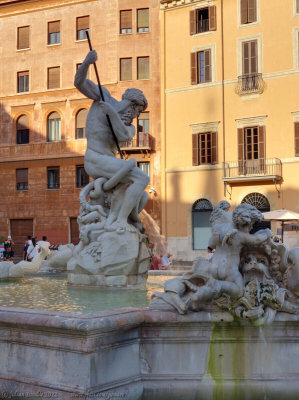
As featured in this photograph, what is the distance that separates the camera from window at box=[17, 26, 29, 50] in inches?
1240

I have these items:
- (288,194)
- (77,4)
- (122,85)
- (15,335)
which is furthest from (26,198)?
(15,335)

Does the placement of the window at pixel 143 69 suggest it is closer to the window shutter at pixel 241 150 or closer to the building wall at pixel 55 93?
the building wall at pixel 55 93

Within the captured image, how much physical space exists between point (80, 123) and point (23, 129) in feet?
12.3

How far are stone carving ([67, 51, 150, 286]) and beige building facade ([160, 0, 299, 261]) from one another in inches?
731

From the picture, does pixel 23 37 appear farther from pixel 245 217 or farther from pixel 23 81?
pixel 245 217

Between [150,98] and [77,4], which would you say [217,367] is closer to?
[150,98]

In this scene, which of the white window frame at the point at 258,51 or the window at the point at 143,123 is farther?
the window at the point at 143,123

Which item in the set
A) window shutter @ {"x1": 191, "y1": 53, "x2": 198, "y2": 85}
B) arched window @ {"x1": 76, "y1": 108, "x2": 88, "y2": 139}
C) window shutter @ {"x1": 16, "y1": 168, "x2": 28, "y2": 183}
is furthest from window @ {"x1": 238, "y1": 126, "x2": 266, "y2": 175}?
window shutter @ {"x1": 16, "y1": 168, "x2": 28, "y2": 183}

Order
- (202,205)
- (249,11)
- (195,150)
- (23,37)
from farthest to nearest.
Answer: (23,37), (195,150), (202,205), (249,11)

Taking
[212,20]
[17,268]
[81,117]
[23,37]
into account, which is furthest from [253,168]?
[17,268]

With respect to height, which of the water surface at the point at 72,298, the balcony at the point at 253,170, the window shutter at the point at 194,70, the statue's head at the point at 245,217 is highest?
the window shutter at the point at 194,70

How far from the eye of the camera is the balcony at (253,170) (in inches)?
944

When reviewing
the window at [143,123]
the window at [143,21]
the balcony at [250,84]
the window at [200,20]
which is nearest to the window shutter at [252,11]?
the window at [200,20]

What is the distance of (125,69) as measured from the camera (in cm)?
2894
